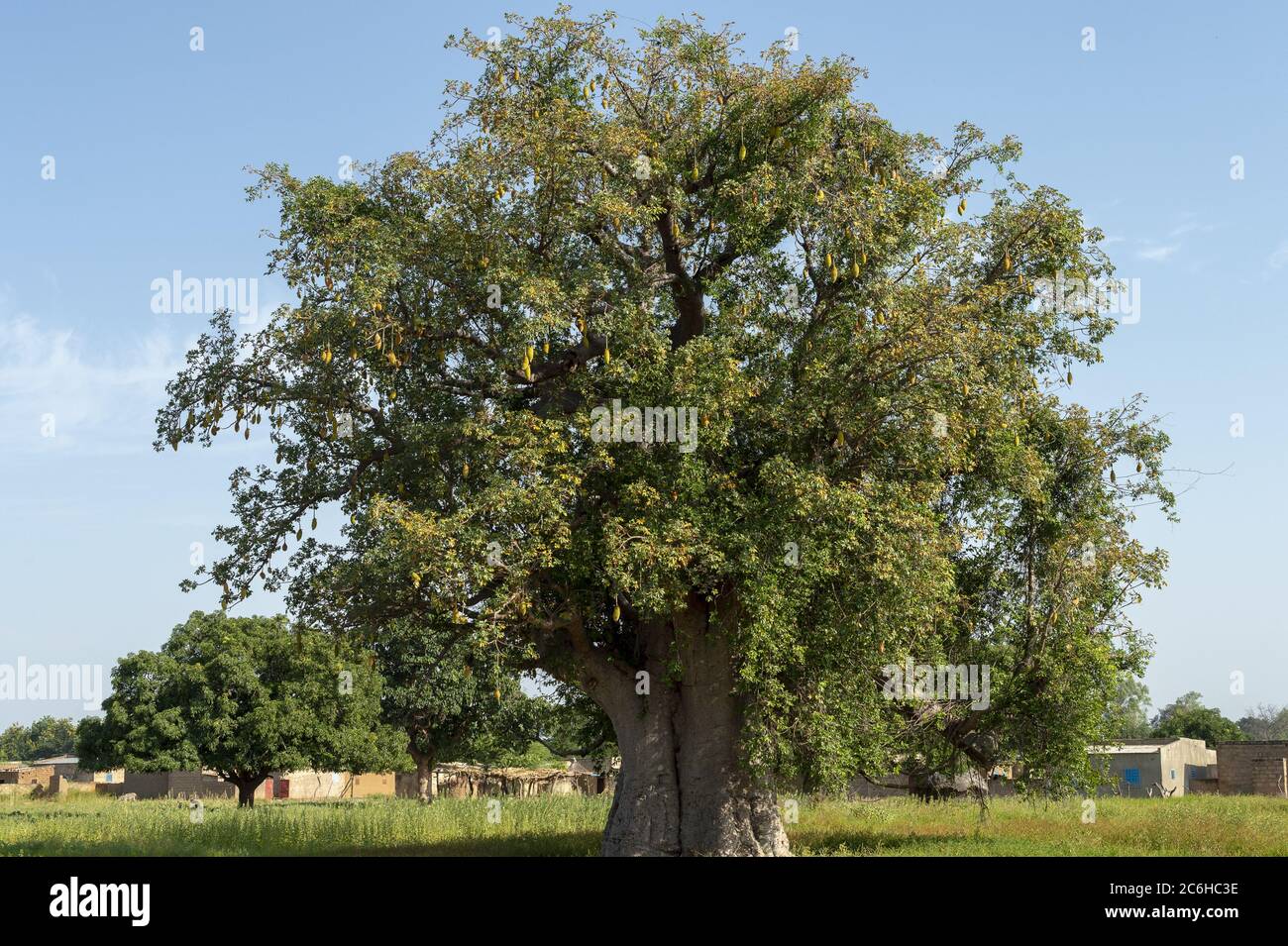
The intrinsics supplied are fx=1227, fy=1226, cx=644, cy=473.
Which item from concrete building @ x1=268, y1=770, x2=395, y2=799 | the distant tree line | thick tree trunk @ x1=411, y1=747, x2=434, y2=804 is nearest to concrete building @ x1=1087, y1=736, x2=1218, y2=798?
the distant tree line

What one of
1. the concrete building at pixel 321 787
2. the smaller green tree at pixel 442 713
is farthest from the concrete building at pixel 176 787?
the smaller green tree at pixel 442 713

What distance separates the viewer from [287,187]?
24500mm

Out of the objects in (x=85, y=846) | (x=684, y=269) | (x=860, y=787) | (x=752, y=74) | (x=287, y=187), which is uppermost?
(x=752, y=74)

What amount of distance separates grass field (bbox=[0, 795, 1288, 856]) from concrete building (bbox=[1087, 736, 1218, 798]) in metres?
26.1

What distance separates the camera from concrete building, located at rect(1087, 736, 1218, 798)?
208 ft

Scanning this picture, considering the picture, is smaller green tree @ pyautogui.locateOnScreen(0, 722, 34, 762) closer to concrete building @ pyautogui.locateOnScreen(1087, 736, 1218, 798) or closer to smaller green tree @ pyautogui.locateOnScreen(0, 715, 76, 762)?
smaller green tree @ pyautogui.locateOnScreen(0, 715, 76, 762)

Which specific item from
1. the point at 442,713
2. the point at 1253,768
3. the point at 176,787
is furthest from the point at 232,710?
the point at 1253,768

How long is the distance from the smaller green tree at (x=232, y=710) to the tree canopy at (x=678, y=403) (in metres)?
28.6

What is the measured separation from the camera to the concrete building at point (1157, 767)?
208 feet

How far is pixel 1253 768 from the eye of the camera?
174ft

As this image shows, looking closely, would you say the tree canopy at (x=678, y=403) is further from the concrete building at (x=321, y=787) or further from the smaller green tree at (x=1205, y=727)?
the smaller green tree at (x=1205, y=727)

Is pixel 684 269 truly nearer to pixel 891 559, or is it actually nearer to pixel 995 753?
pixel 891 559

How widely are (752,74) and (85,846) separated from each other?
20232 mm
